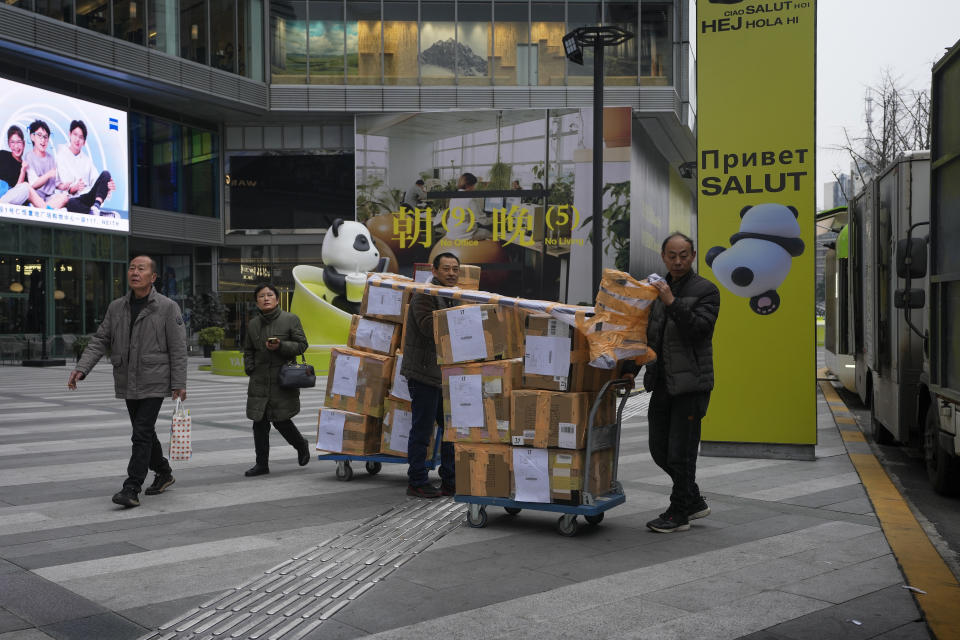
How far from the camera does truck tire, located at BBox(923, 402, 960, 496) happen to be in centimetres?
783

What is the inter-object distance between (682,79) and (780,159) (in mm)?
33550

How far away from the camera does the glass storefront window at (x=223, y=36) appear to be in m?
41.1

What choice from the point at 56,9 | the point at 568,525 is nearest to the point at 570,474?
the point at 568,525

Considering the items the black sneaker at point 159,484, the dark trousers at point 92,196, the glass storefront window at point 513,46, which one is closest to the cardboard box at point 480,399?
the black sneaker at point 159,484

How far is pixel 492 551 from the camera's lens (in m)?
5.90

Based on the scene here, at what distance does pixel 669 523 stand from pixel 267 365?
159 inches

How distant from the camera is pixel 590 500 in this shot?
6293mm

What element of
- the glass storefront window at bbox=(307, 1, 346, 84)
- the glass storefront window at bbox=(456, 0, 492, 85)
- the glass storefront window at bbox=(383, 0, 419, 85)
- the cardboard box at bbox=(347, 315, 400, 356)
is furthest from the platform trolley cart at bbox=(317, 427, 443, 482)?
the glass storefront window at bbox=(307, 1, 346, 84)

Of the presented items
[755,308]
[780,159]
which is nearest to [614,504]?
[755,308]

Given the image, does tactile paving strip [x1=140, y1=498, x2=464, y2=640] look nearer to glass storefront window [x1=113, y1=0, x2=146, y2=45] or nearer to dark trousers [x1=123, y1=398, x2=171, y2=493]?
dark trousers [x1=123, y1=398, x2=171, y2=493]

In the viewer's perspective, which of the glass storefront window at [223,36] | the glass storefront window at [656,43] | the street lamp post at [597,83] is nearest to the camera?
the street lamp post at [597,83]

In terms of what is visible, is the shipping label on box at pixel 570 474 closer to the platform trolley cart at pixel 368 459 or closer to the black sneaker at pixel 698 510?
the black sneaker at pixel 698 510

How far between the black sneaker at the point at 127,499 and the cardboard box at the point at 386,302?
7.62 feet

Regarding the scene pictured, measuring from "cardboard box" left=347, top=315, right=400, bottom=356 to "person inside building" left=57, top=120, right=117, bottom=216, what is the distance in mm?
29225
